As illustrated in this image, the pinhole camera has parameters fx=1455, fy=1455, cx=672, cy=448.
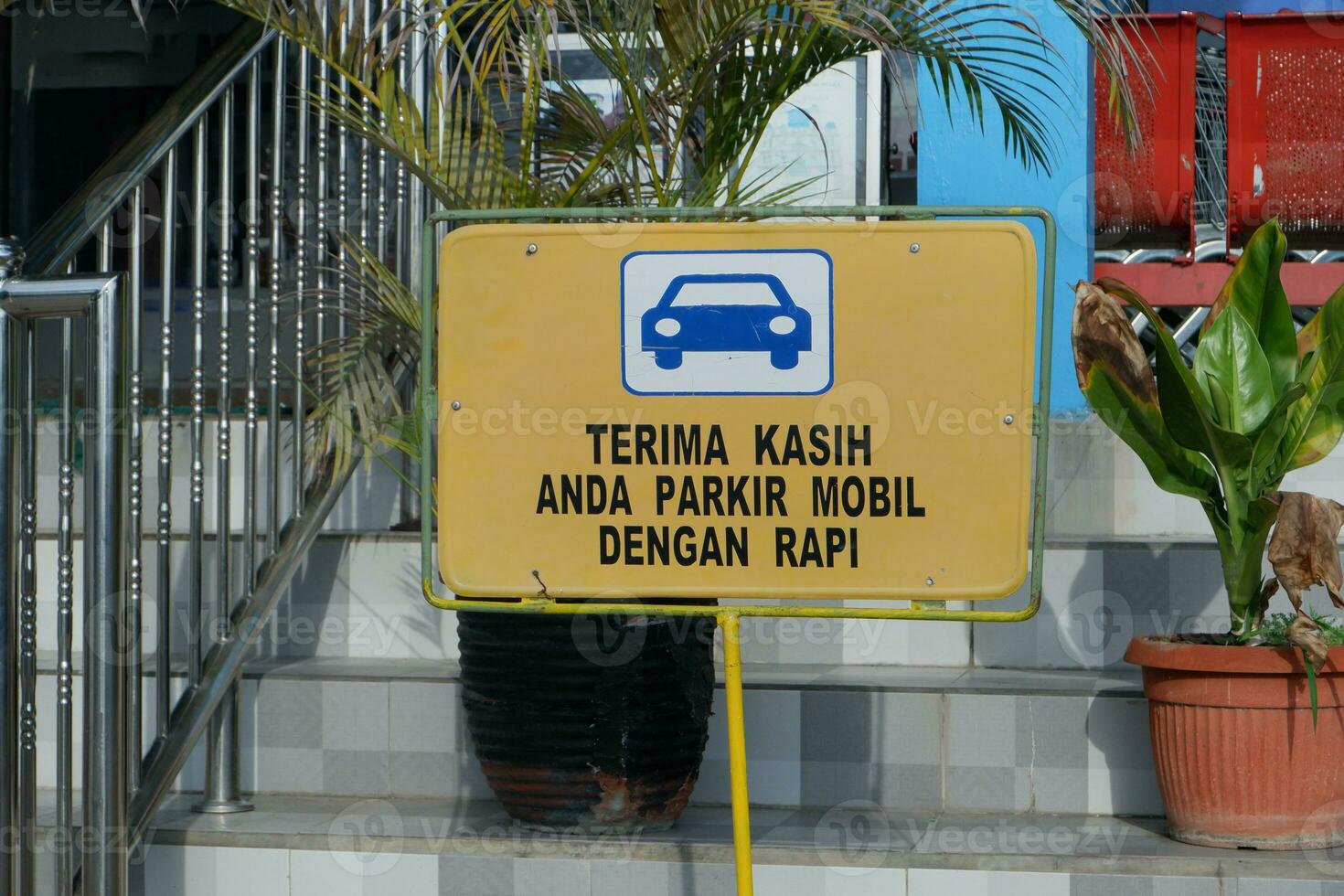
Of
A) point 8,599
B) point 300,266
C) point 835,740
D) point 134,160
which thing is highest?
point 134,160

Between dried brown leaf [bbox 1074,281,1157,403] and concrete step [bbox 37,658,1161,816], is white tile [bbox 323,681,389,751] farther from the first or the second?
dried brown leaf [bbox 1074,281,1157,403]

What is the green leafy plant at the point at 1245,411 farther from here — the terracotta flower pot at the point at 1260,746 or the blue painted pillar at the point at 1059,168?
the blue painted pillar at the point at 1059,168

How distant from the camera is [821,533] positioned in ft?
6.00

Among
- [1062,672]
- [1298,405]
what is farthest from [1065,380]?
[1298,405]

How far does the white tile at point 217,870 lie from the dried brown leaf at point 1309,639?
5.99 ft

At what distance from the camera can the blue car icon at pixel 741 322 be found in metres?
1.83

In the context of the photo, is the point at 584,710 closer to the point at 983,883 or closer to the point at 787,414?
the point at 983,883

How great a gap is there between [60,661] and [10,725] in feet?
0.50

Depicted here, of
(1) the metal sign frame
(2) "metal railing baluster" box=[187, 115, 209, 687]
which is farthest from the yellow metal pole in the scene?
(2) "metal railing baluster" box=[187, 115, 209, 687]

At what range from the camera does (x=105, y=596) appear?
7.36 ft

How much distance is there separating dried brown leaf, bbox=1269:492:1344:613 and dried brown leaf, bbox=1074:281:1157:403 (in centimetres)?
30

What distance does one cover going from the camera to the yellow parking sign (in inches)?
71.6

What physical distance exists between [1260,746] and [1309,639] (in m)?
0.21

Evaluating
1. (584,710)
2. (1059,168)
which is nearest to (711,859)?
(584,710)
